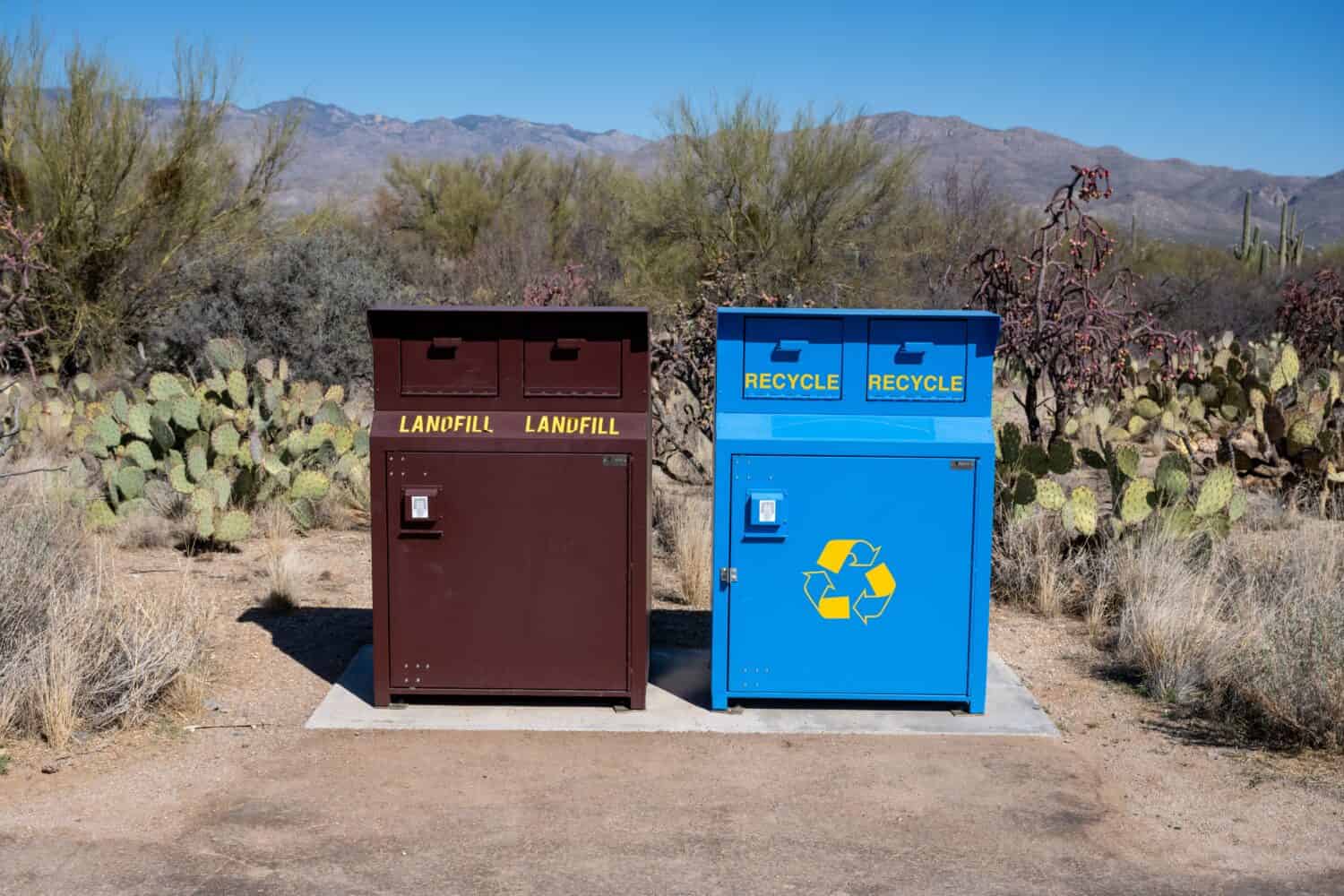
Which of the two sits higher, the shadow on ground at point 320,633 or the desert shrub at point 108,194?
the desert shrub at point 108,194

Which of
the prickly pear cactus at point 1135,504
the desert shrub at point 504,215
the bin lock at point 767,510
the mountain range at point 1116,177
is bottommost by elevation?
the prickly pear cactus at point 1135,504

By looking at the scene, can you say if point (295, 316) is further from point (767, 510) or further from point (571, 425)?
point (767, 510)

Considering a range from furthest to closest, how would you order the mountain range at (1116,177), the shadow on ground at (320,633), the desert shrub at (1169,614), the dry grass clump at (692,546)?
the mountain range at (1116,177)
the dry grass clump at (692,546)
the shadow on ground at (320,633)
the desert shrub at (1169,614)

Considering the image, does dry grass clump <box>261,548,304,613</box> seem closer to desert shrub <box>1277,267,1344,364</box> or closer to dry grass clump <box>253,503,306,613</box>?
dry grass clump <box>253,503,306,613</box>

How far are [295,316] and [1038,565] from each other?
10825 millimetres

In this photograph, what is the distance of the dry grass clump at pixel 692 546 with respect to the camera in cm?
811

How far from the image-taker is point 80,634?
5.86 meters

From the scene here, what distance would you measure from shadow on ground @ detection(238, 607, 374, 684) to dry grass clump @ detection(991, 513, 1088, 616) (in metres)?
3.84

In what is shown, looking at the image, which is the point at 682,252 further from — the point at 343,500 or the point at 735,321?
the point at 735,321

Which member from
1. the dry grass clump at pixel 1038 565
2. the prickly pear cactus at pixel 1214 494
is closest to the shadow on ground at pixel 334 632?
the dry grass clump at pixel 1038 565

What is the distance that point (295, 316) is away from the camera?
16.2 meters

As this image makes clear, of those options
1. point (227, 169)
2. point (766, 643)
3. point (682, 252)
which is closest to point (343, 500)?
point (766, 643)

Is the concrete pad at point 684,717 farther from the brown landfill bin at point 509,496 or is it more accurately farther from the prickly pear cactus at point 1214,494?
the prickly pear cactus at point 1214,494

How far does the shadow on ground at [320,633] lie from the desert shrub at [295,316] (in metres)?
8.81
